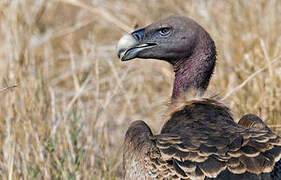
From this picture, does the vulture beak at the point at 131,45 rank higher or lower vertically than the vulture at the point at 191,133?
higher

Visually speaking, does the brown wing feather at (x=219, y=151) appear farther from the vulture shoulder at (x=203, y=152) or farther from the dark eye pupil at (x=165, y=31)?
the dark eye pupil at (x=165, y=31)

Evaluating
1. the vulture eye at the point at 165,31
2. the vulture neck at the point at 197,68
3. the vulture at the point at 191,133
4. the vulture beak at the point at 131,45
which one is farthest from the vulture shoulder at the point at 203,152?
the vulture eye at the point at 165,31

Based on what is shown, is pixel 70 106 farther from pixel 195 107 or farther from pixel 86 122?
pixel 195 107

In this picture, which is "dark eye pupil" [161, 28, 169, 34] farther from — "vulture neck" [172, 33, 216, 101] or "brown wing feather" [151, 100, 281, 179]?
"brown wing feather" [151, 100, 281, 179]

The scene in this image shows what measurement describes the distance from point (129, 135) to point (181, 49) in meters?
0.78

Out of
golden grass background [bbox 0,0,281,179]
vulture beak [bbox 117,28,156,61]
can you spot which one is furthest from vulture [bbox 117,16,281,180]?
golden grass background [bbox 0,0,281,179]

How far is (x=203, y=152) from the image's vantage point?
2.84 meters

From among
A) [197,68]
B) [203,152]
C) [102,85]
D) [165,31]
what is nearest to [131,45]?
[165,31]

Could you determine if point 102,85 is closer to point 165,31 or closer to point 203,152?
point 165,31

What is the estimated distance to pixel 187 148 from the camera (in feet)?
9.46

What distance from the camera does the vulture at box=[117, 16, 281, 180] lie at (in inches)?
109

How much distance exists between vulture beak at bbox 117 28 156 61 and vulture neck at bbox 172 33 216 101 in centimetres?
26

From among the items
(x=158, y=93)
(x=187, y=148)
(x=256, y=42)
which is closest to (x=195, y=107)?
(x=187, y=148)

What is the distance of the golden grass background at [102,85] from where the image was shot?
4184mm
